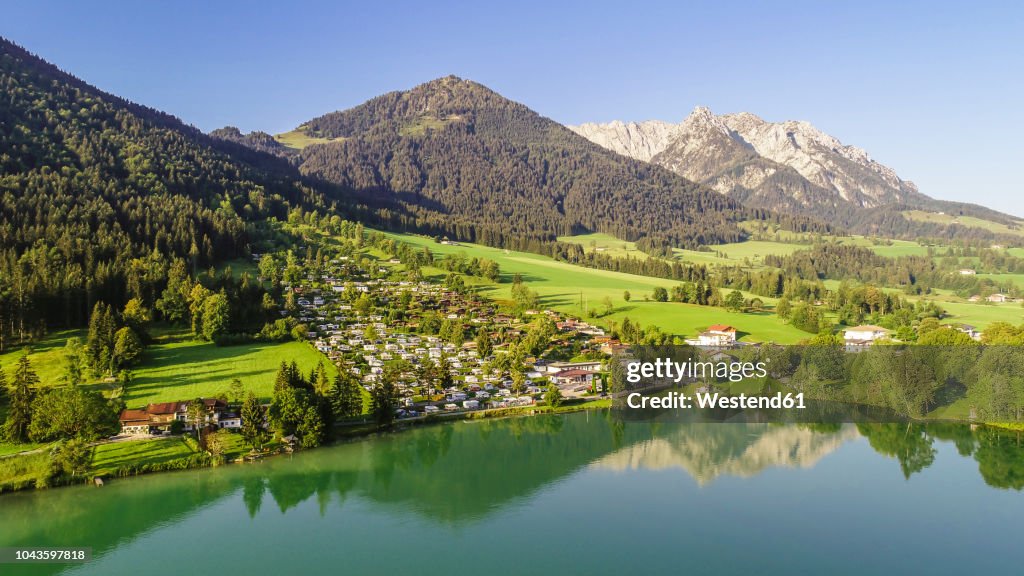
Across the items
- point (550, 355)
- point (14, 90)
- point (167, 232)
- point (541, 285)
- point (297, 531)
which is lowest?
point (297, 531)

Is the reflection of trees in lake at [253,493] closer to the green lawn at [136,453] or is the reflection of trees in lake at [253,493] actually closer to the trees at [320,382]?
the green lawn at [136,453]

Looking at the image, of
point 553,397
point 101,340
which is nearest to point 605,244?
point 553,397

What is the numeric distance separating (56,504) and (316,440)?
1204cm

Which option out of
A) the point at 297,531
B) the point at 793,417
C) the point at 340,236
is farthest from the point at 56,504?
the point at 340,236

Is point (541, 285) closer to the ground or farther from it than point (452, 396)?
farther from it

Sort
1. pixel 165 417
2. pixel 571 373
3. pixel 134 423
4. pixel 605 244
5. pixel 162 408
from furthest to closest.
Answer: pixel 605 244
pixel 571 373
pixel 162 408
pixel 165 417
pixel 134 423

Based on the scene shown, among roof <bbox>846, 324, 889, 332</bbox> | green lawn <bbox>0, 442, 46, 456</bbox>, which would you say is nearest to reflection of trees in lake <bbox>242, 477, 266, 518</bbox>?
green lawn <bbox>0, 442, 46, 456</bbox>

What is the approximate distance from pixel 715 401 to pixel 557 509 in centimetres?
2355

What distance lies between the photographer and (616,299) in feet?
238

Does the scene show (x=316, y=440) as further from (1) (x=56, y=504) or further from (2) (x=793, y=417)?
(2) (x=793, y=417)

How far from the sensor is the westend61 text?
4800 centimetres

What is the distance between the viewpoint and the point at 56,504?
28891mm

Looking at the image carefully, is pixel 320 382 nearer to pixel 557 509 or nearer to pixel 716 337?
pixel 557 509

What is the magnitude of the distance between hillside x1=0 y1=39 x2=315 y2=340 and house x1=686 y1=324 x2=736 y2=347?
46624 mm
